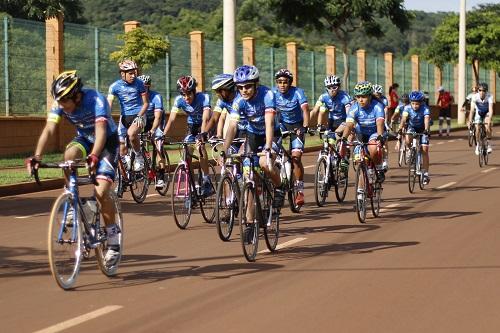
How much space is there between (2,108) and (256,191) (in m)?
16.2

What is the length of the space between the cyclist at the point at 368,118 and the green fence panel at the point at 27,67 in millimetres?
13045

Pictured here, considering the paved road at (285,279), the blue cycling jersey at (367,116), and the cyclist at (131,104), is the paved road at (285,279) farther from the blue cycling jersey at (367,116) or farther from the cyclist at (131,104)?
the cyclist at (131,104)

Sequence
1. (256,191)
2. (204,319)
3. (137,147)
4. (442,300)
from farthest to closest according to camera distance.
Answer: (137,147), (256,191), (442,300), (204,319)

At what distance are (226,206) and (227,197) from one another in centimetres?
17

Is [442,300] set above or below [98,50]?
below

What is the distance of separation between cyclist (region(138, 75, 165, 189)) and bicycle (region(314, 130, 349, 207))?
238cm

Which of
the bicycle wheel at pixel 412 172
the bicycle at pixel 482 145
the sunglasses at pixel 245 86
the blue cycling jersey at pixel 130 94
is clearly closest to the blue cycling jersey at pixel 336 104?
the bicycle wheel at pixel 412 172

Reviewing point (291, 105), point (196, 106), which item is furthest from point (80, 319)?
point (291, 105)

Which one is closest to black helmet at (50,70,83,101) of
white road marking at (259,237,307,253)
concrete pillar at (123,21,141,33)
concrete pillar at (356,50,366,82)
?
white road marking at (259,237,307,253)

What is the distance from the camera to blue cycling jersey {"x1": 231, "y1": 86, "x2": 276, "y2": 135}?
1143cm

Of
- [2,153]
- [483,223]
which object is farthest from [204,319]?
[2,153]

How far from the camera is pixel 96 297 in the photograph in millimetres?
8531

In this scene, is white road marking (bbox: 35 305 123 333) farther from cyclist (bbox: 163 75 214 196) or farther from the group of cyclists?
cyclist (bbox: 163 75 214 196)

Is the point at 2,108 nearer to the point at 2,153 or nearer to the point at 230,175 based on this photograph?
the point at 2,153
